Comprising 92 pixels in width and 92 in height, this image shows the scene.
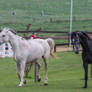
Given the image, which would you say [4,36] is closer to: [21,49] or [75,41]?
[21,49]

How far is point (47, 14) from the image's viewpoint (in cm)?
4709

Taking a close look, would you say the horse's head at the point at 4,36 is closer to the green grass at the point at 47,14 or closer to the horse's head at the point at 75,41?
the horse's head at the point at 75,41

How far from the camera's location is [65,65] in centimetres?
2138

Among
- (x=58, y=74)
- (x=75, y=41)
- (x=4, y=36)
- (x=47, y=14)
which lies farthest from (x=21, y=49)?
(x=47, y=14)

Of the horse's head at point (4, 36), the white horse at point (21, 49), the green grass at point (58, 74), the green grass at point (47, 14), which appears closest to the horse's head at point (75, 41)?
the green grass at point (58, 74)

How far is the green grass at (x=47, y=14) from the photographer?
4381cm

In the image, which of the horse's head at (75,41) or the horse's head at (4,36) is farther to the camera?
the horse's head at (4,36)

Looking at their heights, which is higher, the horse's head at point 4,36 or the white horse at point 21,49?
the horse's head at point 4,36

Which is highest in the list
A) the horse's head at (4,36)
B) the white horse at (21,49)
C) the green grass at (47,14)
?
the horse's head at (4,36)

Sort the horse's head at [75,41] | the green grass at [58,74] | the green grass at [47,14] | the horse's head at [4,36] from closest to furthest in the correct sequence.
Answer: the horse's head at [75,41], the horse's head at [4,36], the green grass at [58,74], the green grass at [47,14]

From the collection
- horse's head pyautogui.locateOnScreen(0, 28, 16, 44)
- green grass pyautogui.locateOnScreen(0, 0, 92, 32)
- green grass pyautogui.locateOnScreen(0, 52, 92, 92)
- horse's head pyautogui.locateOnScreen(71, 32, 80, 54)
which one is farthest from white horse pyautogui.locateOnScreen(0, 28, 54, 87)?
green grass pyautogui.locateOnScreen(0, 0, 92, 32)

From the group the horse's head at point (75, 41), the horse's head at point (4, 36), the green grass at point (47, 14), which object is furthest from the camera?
the green grass at point (47, 14)

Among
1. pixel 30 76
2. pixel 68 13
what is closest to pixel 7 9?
pixel 68 13

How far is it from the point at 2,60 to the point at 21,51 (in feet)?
36.2
